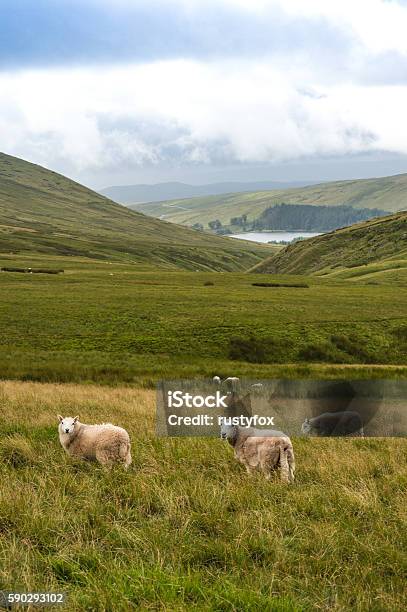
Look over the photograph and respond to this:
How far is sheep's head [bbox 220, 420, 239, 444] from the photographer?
849 centimetres

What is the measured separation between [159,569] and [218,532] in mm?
1375

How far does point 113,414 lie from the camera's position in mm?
15742

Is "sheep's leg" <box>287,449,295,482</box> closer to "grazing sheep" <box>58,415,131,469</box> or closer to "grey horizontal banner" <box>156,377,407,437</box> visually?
"grey horizontal banner" <box>156,377,407,437</box>

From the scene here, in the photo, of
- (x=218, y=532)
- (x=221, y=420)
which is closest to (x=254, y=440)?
(x=221, y=420)

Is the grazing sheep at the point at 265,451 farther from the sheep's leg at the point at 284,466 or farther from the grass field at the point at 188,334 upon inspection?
the grass field at the point at 188,334

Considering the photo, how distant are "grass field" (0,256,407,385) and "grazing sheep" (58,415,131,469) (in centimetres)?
2040

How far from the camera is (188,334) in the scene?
45375 mm

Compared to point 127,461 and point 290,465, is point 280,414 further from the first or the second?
point 127,461

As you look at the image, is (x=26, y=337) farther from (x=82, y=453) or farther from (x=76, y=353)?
(x=82, y=453)

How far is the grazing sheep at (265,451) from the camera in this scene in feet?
27.2

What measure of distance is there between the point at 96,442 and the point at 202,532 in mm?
3561

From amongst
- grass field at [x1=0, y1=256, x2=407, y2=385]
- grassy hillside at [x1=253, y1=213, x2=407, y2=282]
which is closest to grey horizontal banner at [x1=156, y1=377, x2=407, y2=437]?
grass field at [x1=0, y1=256, x2=407, y2=385]

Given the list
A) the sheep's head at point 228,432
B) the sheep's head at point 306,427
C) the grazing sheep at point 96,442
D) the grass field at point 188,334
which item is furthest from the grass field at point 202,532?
the grass field at point 188,334

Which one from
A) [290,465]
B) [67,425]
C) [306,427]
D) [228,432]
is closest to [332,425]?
[306,427]
